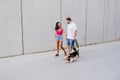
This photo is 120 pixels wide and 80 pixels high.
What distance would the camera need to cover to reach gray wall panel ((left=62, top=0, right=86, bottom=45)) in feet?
44.8

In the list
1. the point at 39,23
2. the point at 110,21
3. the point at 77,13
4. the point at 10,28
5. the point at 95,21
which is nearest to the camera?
the point at 10,28

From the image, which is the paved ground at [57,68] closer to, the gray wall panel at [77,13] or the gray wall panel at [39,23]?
the gray wall panel at [39,23]

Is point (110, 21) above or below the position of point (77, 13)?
below

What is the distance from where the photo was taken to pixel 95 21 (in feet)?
53.1

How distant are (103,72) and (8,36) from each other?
476 cm

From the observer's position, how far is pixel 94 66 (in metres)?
9.54

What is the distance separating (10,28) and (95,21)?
6.98 m

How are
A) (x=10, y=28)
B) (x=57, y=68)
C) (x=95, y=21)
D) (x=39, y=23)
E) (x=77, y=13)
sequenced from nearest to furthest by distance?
(x=57, y=68) < (x=10, y=28) < (x=39, y=23) < (x=77, y=13) < (x=95, y=21)

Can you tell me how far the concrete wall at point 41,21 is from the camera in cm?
1097

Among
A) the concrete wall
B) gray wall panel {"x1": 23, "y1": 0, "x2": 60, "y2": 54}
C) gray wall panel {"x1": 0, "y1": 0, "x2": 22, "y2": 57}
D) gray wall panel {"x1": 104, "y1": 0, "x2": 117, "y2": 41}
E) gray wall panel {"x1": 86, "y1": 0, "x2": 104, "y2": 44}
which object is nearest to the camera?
gray wall panel {"x1": 0, "y1": 0, "x2": 22, "y2": 57}

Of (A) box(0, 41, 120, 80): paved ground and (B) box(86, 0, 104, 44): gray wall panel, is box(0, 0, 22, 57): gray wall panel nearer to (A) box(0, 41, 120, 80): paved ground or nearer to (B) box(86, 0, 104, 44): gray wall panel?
(A) box(0, 41, 120, 80): paved ground

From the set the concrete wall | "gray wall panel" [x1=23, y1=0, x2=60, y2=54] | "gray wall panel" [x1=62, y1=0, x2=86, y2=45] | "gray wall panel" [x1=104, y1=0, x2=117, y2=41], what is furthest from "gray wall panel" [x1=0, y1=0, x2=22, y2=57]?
"gray wall panel" [x1=104, y1=0, x2=117, y2=41]

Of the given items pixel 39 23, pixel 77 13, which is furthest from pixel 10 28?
pixel 77 13

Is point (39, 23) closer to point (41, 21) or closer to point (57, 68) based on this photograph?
point (41, 21)
